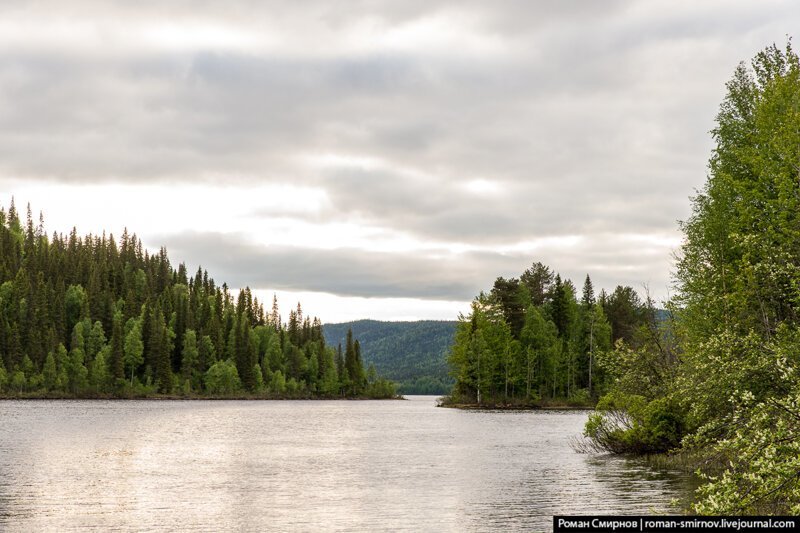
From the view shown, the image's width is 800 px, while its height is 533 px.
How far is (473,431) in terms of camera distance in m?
84.4

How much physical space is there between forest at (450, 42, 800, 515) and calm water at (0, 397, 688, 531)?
2797 millimetres

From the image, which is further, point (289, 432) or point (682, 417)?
point (289, 432)

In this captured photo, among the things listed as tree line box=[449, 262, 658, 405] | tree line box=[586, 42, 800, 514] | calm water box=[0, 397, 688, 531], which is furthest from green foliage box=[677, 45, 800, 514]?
tree line box=[449, 262, 658, 405]

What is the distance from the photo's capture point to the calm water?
3158 cm

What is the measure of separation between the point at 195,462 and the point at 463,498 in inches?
909

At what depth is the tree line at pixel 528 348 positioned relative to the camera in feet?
448

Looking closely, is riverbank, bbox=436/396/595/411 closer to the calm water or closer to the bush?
the calm water

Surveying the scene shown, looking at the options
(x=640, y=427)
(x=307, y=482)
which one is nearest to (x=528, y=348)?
(x=640, y=427)

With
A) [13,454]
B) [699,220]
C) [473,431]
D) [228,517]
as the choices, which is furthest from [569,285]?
[228,517]

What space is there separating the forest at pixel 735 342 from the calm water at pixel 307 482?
2.80 m

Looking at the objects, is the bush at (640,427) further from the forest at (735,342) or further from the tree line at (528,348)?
the tree line at (528,348)

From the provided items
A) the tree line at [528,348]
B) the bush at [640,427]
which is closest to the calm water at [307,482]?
the bush at [640,427]

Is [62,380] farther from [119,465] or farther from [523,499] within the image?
[523,499]

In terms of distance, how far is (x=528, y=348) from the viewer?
13462 cm
